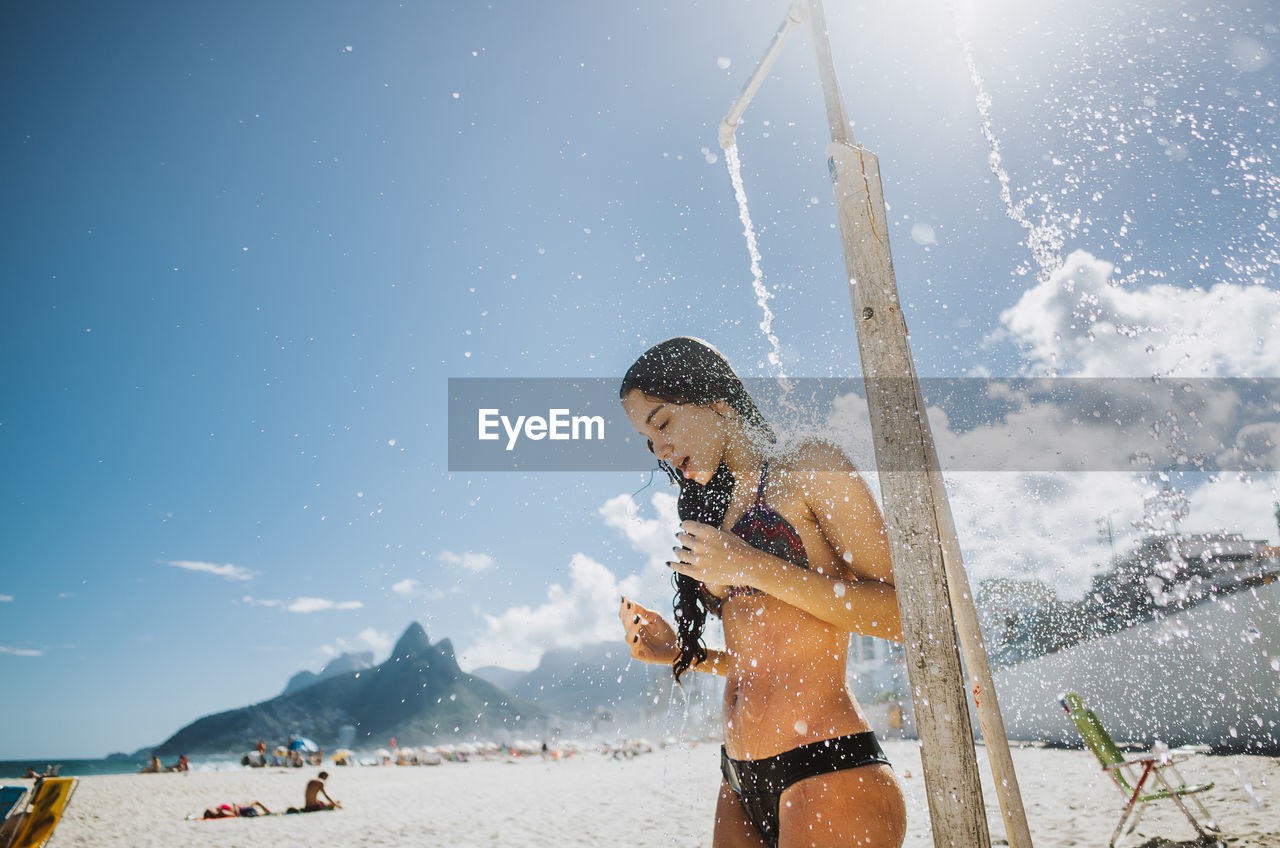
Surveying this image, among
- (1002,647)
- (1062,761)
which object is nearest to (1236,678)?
(1062,761)

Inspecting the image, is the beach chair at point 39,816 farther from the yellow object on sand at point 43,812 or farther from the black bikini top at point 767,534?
the black bikini top at point 767,534

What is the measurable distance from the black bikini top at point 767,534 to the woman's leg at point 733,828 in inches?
26.6

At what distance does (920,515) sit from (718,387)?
0.91 m

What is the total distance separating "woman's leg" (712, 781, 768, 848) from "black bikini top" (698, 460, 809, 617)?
0.67 metres

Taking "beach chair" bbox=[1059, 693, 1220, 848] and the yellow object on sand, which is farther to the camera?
"beach chair" bbox=[1059, 693, 1220, 848]

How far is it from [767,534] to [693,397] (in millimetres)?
578

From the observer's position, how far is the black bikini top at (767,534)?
1.94 meters

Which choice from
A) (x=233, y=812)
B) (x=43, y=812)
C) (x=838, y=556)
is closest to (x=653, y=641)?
(x=838, y=556)

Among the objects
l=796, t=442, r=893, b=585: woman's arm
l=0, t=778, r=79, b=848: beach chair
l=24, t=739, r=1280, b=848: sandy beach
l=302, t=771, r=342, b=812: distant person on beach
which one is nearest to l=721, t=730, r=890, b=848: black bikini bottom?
l=796, t=442, r=893, b=585: woman's arm

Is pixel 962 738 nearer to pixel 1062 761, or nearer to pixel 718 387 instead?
pixel 718 387

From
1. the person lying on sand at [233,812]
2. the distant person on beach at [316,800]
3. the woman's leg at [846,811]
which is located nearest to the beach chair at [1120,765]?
the woman's leg at [846,811]

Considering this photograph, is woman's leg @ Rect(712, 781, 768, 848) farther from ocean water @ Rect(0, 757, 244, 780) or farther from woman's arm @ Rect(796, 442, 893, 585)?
ocean water @ Rect(0, 757, 244, 780)

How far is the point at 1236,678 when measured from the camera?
44.5 ft

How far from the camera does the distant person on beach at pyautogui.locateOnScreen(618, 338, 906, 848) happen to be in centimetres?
168
